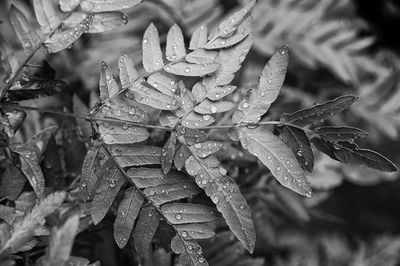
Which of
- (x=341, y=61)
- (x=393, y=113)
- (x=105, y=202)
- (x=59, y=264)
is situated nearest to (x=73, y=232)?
(x=59, y=264)

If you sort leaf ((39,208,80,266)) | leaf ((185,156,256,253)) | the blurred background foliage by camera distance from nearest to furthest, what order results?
leaf ((39,208,80,266)) → leaf ((185,156,256,253)) → the blurred background foliage

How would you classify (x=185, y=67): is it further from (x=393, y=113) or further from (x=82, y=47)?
(x=393, y=113)

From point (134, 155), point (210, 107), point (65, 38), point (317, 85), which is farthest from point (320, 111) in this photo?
point (317, 85)

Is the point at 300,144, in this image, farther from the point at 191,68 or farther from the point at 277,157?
the point at 191,68

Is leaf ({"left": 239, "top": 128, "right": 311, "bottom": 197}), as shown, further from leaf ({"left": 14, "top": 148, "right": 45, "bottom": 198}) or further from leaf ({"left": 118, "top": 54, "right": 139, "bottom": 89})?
leaf ({"left": 14, "top": 148, "right": 45, "bottom": 198})

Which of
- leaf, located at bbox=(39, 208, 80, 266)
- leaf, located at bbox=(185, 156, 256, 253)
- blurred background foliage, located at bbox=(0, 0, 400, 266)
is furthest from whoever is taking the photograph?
blurred background foliage, located at bbox=(0, 0, 400, 266)

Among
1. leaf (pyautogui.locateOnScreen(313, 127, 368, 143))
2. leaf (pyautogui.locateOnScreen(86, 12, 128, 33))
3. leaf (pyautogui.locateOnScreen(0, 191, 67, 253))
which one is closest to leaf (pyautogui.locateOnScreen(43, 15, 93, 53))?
leaf (pyautogui.locateOnScreen(86, 12, 128, 33))

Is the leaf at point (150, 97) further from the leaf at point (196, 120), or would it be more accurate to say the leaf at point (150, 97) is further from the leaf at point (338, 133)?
the leaf at point (338, 133)
